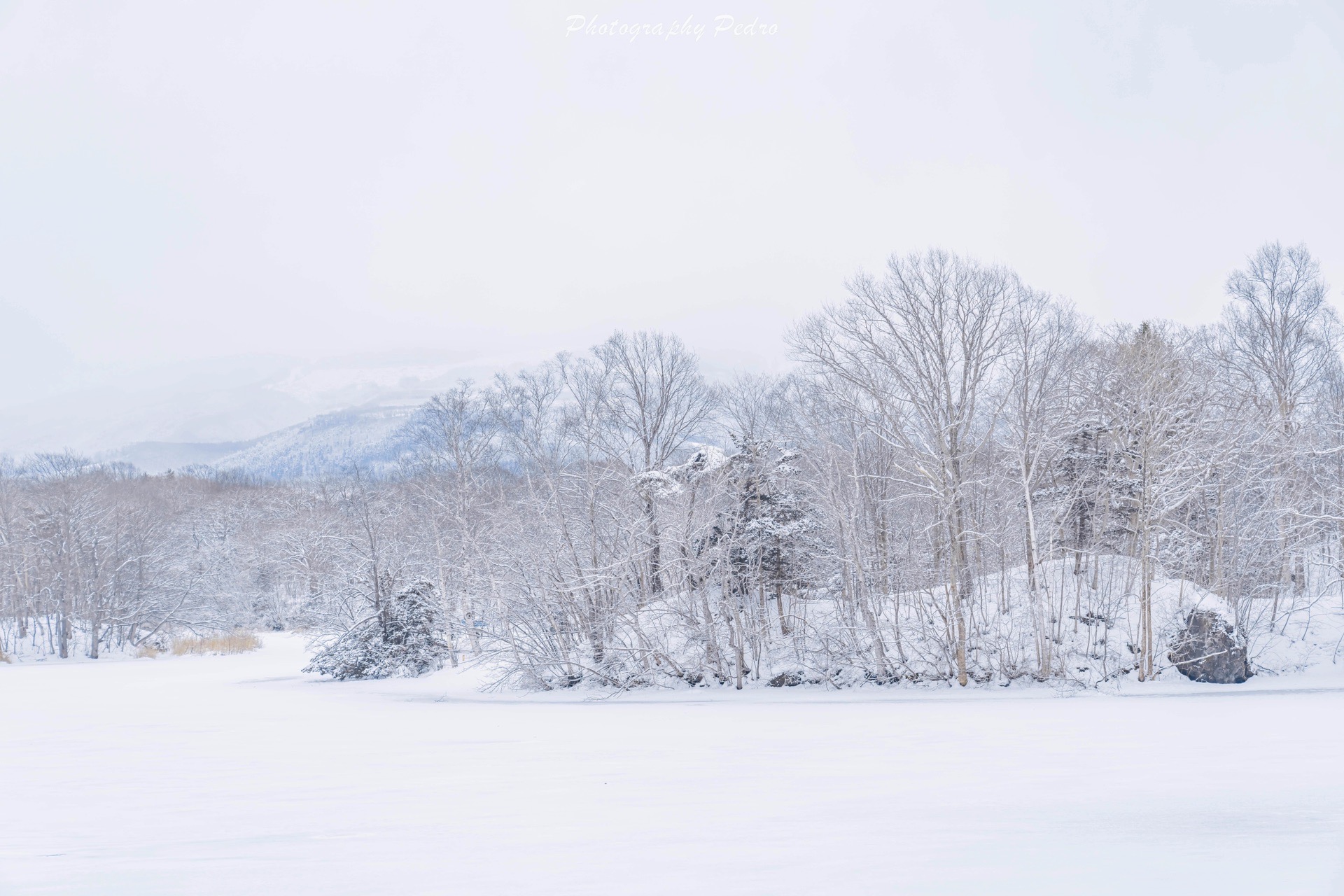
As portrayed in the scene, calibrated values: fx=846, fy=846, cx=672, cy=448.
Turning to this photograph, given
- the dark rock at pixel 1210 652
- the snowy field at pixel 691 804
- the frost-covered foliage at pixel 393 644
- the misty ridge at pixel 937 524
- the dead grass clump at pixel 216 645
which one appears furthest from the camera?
the dead grass clump at pixel 216 645

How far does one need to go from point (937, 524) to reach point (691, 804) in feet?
63.7

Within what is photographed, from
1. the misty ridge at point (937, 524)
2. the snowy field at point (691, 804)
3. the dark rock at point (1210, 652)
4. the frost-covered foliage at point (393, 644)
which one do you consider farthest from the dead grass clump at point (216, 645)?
the dark rock at point (1210, 652)

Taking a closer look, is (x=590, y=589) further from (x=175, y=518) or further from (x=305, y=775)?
(x=175, y=518)

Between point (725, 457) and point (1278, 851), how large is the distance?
2524 cm

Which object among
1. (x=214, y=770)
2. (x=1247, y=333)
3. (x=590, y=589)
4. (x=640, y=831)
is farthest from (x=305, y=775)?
(x=1247, y=333)

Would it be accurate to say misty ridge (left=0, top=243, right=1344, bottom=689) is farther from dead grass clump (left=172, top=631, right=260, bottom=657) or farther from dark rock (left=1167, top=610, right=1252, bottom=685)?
dead grass clump (left=172, top=631, right=260, bottom=657)

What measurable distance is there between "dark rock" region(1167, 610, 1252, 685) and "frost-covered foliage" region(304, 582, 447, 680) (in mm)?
26538

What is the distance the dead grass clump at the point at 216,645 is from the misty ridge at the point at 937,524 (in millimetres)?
15407

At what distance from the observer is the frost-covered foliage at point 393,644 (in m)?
33.8

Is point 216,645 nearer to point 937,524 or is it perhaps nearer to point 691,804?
point 937,524

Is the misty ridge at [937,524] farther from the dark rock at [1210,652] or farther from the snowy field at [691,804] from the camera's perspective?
the snowy field at [691,804]

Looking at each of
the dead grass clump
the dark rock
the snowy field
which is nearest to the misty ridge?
the dark rock

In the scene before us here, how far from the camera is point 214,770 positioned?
11719mm

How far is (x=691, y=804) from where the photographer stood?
8227 mm
